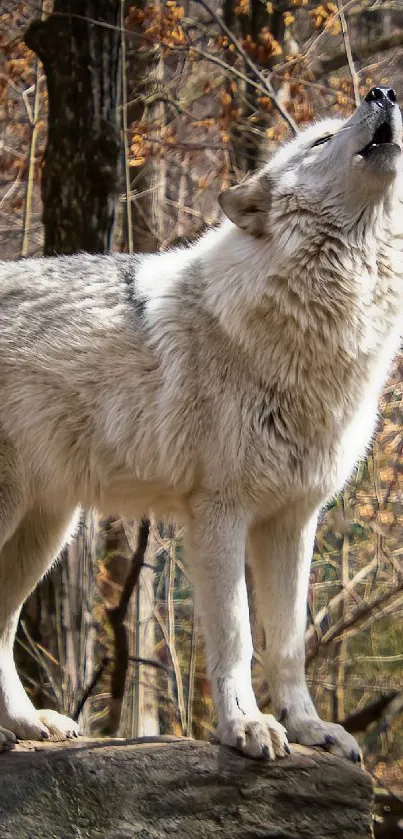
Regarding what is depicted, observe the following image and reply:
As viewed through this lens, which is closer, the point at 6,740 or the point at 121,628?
the point at 6,740

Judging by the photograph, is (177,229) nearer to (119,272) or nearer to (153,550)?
(153,550)

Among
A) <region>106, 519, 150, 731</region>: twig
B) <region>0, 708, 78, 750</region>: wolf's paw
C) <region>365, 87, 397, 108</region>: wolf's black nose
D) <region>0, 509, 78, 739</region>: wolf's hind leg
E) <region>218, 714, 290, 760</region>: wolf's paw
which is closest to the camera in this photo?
<region>218, 714, 290, 760</region>: wolf's paw

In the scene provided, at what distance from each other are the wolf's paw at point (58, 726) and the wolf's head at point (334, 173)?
249 centimetres

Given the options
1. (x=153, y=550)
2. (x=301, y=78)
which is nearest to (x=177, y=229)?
(x=301, y=78)

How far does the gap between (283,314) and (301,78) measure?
16.2ft

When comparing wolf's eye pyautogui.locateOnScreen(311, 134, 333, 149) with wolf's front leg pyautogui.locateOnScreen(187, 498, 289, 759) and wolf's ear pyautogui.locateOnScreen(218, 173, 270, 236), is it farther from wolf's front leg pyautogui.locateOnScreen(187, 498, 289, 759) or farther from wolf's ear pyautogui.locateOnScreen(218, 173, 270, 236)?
wolf's front leg pyautogui.locateOnScreen(187, 498, 289, 759)

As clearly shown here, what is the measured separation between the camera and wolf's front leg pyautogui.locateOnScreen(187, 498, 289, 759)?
413 centimetres

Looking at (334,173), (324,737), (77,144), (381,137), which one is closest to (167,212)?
(77,144)

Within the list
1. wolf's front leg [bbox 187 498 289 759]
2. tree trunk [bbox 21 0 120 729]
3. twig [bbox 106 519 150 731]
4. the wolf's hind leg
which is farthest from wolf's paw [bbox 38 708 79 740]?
tree trunk [bbox 21 0 120 729]

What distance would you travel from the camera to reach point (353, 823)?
A: 4273 millimetres

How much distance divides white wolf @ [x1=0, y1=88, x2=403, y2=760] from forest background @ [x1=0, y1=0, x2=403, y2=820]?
1.88 m

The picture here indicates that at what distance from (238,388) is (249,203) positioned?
0.85 m

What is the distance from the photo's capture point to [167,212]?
434 inches

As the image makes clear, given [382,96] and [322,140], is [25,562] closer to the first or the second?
[322,140]
